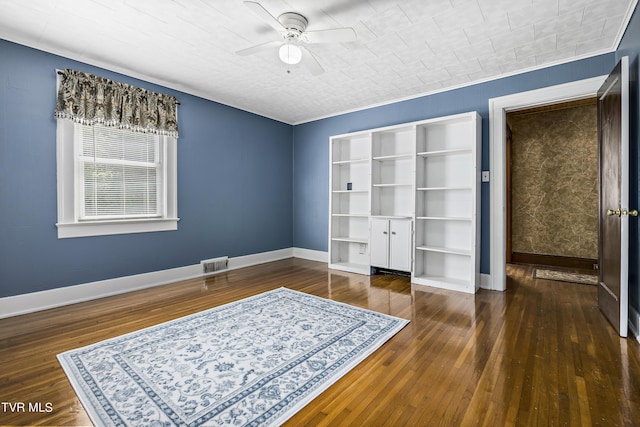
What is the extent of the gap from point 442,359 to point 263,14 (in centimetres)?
280

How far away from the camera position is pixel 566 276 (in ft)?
15.0

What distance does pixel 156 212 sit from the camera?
4160 mm

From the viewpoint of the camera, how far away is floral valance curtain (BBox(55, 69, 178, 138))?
10.8 ft

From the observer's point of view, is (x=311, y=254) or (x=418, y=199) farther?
(x=311, y=254)

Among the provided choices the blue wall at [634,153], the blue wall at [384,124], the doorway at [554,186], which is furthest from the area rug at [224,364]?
the doorway at [554,186]

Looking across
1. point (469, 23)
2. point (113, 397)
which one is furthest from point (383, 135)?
point (113, 397)

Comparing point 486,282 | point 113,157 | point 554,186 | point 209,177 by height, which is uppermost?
point 113,157

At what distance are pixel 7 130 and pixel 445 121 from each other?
481cm

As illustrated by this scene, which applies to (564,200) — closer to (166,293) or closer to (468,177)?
(468,177)

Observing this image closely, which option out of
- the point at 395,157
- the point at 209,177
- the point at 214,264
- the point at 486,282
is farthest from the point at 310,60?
the point at 486,282

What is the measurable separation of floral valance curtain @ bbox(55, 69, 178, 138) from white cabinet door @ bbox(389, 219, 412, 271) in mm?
3325

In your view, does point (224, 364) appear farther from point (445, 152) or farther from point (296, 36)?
point (445, 152)

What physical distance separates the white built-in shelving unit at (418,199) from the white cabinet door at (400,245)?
14 mm

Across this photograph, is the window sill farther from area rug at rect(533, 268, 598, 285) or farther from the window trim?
area rug at rect(533, 268, 598, 285)
